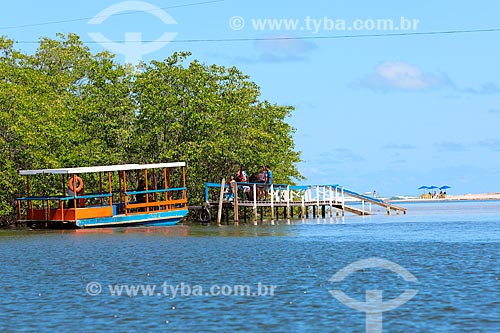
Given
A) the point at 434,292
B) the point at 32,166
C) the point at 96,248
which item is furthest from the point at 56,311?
the point at 32,166

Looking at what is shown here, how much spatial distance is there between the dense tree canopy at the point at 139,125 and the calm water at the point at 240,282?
47.6ft

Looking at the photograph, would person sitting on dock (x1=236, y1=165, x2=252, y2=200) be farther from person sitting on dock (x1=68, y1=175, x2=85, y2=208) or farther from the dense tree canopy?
person sitting on dock (x1=68, y1=175, x2=85, y2=208)

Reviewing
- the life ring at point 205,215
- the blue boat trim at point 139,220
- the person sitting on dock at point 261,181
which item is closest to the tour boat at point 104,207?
the blue boat trim at point 139,220

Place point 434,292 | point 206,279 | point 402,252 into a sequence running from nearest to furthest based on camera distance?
1. point 434,292
2. point 206,279
3. point 402,252

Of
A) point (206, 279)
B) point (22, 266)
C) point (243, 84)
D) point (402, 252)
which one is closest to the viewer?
point (206, 279)

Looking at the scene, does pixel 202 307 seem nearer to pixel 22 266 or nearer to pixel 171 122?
pixel 22 266

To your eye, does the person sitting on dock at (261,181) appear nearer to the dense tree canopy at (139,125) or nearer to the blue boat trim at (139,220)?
the dense tree canopy at (139,125)

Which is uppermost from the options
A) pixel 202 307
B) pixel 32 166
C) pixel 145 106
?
pixel 145 106

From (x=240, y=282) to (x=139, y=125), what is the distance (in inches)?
1430

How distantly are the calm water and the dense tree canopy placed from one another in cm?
1450

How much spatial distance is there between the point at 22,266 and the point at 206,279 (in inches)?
269

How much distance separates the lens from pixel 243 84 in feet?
203

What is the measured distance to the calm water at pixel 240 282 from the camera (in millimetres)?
16750

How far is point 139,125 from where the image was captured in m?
58.0
